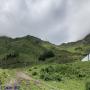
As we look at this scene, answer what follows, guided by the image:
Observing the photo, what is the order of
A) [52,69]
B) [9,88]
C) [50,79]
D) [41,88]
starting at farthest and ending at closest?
[52,69] < [50,79] < [41,88] < [9,88]

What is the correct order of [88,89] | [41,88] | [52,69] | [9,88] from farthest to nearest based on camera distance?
[52,69] → [88,89] → [41,88] → [9,88]

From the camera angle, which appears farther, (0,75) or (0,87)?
(0,75)

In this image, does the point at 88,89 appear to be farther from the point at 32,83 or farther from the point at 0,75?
the point at 0,75

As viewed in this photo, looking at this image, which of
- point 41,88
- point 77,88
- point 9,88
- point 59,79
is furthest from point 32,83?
point 59,79

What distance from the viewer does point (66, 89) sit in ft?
168

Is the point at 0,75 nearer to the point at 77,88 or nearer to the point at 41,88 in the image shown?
the point at 41,88

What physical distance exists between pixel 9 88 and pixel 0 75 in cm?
666

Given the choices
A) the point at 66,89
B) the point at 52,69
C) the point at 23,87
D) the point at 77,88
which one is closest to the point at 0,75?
the point at 23,87

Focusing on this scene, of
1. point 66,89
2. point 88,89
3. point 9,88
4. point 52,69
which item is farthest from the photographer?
point 52,69

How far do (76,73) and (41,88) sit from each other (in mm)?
34286

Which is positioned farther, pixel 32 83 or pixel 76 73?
pixel 76 73

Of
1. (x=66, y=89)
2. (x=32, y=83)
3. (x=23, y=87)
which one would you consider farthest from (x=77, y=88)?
(x=23, y=87)

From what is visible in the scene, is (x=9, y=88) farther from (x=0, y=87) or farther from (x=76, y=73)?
(x=76, y=73)

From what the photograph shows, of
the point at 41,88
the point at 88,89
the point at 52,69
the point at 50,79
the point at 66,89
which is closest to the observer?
the point at 41,88
